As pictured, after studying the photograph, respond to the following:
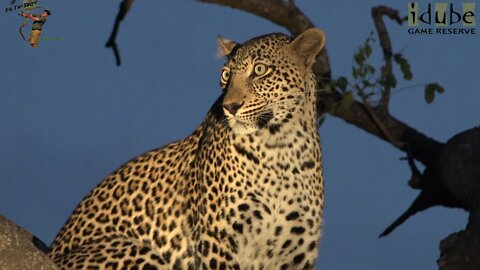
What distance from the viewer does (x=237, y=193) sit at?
24.4 ft

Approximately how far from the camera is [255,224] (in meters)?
7.37

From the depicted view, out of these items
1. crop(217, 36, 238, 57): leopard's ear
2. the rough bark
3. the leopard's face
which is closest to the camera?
the rough bark

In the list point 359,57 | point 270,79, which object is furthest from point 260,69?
point 359,57

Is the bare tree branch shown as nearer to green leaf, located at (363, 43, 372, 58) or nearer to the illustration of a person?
green leaf, located at (363, 43, 372, 58)

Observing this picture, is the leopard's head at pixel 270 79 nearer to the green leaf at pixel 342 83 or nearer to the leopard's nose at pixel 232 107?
the leopard's nose at pixel 232 107

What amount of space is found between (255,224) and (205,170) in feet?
1.70

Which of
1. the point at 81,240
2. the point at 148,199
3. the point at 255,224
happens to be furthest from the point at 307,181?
the point at 81,240

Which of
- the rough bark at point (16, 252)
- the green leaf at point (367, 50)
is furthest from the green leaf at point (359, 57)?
the rough bark at point (16, 252)

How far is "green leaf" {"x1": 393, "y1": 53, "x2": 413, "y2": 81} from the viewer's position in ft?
39.6

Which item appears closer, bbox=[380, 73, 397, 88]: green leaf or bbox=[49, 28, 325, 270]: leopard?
bbox=[49, 28, 325, 270]: leopard

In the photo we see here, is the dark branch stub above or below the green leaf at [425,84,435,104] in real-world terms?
above

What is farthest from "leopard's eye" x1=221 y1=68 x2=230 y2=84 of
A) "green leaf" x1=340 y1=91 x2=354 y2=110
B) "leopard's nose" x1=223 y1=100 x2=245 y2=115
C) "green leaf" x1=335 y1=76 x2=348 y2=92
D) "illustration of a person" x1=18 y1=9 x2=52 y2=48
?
"green leaf" x1=335 y1=76 x2=348 y2=92

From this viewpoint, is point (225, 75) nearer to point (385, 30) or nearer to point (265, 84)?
point (265, 84)

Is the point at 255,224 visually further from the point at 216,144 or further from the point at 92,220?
the point at 92,220
